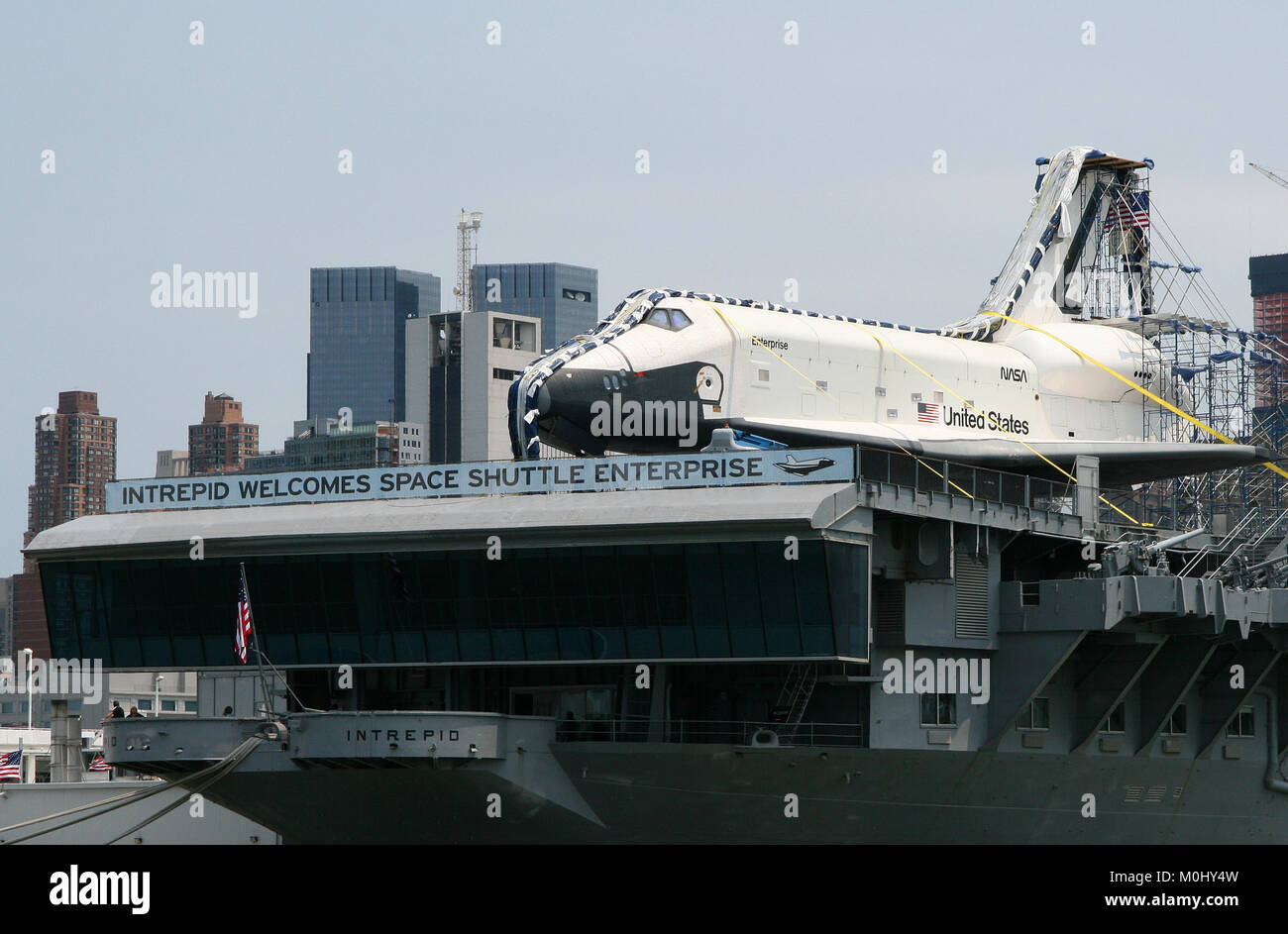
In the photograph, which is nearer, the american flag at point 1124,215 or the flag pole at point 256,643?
the flag pole at point 256,643

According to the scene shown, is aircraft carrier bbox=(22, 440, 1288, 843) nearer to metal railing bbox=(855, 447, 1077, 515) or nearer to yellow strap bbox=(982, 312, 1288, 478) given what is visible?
metal railing bbox=(855, 447, 1077, 515)

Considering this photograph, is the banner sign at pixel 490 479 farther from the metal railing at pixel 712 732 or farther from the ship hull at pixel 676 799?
the ship hull at pixel 676 799

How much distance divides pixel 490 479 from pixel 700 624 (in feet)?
23.8

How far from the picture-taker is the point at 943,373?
208 ft

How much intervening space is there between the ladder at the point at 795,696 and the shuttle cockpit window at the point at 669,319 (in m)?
11.5

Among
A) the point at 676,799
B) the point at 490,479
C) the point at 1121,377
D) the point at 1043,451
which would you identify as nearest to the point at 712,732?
the point at 676,799

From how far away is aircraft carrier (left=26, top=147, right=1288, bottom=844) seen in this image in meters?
49.0

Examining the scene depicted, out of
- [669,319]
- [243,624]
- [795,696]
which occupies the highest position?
[669,319]

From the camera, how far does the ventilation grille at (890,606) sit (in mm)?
51812

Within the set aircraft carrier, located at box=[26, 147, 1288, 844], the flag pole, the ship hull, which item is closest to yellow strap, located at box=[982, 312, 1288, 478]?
aircraft carrier, located at box=[26, 147, 1288, 844]

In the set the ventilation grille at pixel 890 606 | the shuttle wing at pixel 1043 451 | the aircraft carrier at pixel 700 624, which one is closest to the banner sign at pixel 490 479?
the aircraft carrier at pixel 700 624

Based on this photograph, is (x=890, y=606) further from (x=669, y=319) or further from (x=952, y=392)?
(x=952, y=392)

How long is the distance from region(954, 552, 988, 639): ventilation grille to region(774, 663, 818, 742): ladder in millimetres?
4505

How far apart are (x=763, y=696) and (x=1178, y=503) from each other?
31.4 meters
